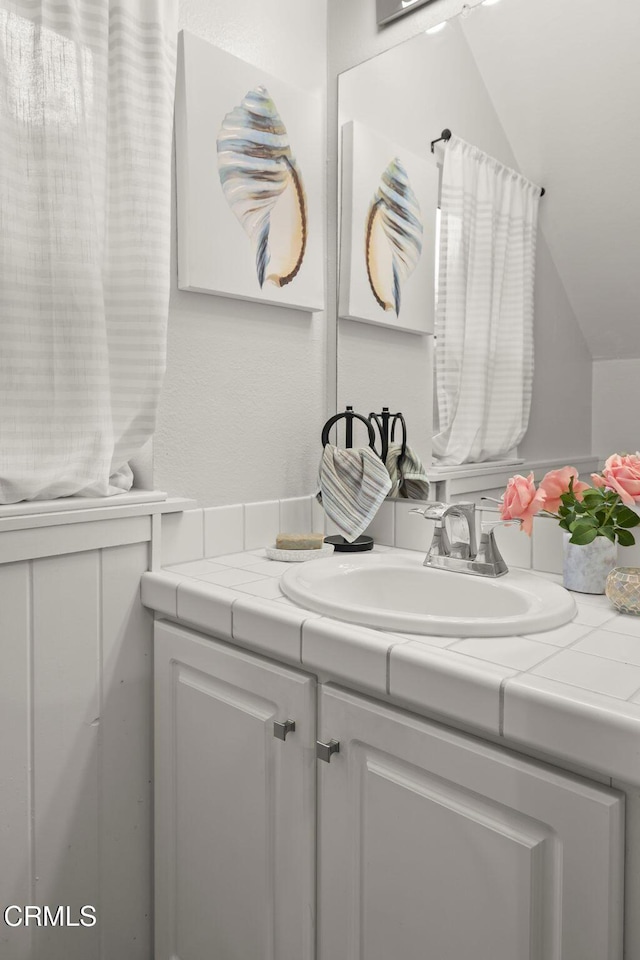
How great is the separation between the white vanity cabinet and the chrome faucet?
0.40 m

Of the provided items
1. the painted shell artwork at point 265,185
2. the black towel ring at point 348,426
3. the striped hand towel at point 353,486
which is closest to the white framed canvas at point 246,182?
the painted shell artwork at point 265,185

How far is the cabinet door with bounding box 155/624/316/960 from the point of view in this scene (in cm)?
102

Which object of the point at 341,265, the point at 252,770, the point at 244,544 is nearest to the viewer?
the point at 252,770

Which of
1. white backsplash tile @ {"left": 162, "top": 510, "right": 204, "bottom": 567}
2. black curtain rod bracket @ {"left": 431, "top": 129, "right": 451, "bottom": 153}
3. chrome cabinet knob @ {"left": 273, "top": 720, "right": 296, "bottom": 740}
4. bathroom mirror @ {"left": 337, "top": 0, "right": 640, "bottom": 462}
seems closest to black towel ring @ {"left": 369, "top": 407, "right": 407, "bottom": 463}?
bathroom mirror @ {"left": 337, "top": 0, "right": 640, "bottom": 462}

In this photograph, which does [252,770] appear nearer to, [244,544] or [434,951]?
[434,951]

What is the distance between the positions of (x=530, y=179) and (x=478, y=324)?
282 mm

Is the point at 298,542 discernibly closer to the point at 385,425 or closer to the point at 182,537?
the point at 182,537

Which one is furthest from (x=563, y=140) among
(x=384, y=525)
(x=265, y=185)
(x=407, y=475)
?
(x=384, y=525)

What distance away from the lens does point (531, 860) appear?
75 cm

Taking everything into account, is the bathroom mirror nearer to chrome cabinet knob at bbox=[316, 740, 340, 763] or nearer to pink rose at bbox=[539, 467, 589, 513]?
pink rose at bbox=[539, 467, 589, 513]

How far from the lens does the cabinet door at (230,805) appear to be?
1.02 metres

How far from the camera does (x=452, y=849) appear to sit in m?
0.82

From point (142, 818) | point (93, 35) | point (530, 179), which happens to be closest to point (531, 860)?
point (142, 818)

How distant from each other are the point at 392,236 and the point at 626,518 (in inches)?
33.2
